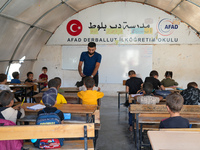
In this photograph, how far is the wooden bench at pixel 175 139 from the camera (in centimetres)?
177

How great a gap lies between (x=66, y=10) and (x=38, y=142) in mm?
6588

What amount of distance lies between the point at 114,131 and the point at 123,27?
5.28 meters

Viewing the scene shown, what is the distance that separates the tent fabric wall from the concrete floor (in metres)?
3.28

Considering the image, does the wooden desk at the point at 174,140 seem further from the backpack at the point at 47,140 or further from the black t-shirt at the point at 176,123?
the backpack at the point at 47,140

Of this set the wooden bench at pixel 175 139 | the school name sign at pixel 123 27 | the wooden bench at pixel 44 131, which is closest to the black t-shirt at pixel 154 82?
the wooden bench at pixel 175 139

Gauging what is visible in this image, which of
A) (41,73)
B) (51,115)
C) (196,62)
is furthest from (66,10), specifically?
(51,115)

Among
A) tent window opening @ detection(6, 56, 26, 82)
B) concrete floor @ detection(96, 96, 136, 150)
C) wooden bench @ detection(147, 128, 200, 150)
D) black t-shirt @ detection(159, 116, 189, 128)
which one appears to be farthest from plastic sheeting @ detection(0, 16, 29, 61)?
wooden bench @ detection(147, 128, 200, 150)

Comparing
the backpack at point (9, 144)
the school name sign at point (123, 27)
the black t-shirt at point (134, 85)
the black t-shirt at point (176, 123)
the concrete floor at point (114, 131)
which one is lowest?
the concrete floor at point (114, 131)

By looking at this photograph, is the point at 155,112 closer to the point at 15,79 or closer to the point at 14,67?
the point at 15,79

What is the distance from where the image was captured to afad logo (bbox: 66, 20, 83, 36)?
9.16 metres

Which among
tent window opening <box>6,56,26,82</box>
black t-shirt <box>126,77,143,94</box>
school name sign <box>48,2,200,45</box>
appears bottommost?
black t-shirt <box>126,77,143,94</box>

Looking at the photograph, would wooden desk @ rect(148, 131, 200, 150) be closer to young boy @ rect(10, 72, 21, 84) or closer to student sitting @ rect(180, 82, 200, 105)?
student sitting @ rect(180, 82, 200, 105)

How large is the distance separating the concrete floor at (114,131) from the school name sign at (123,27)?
10.4ft

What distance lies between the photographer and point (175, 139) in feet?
6.23
